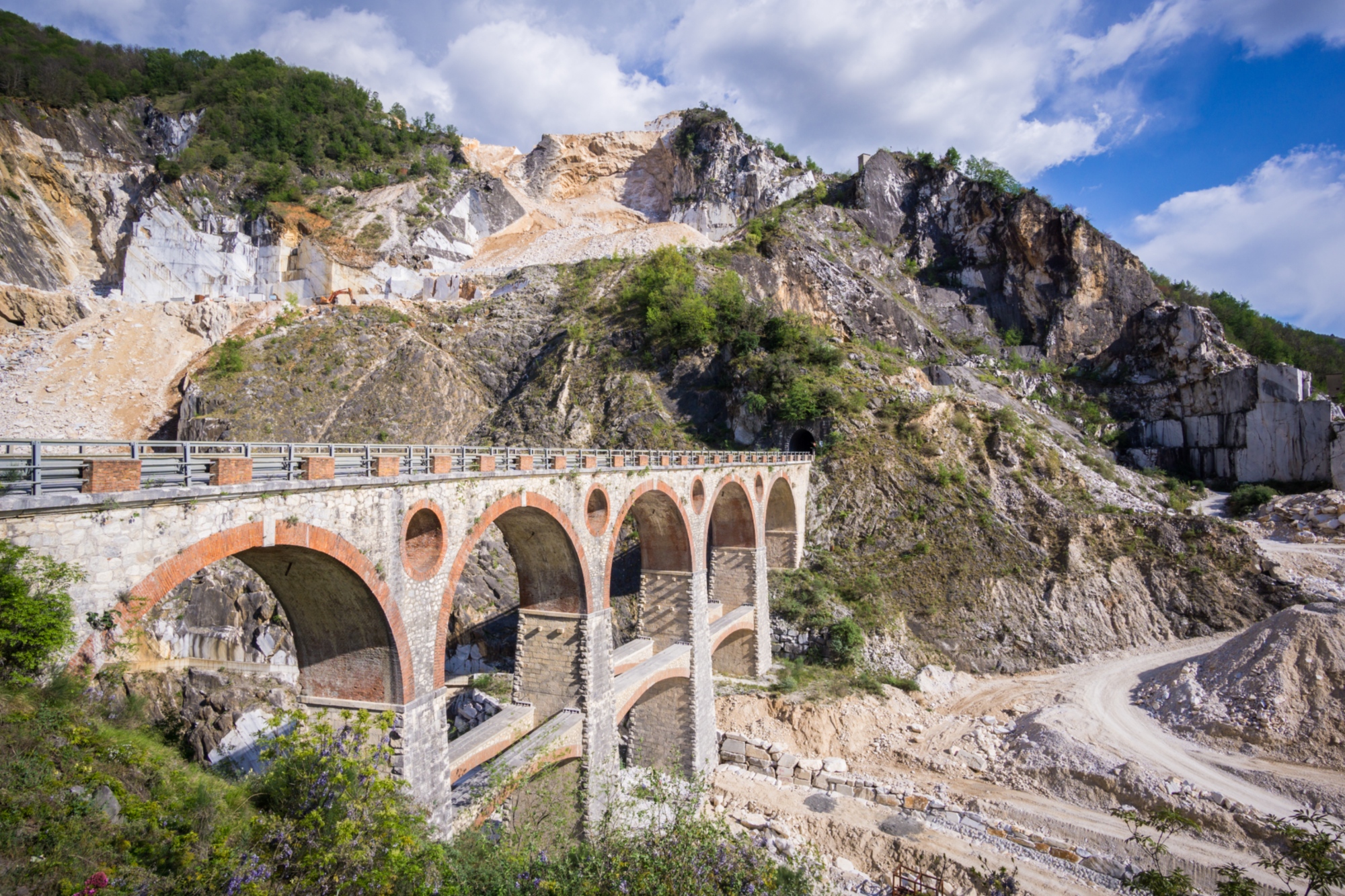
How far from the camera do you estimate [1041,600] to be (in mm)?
32562

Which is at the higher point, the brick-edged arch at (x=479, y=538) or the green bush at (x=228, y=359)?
the green bush at (x=228, y=359)

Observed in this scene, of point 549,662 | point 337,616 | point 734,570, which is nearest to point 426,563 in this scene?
point 337,616

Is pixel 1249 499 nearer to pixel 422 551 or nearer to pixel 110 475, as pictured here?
pixel 422 551

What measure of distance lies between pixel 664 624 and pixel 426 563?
44.0 feet

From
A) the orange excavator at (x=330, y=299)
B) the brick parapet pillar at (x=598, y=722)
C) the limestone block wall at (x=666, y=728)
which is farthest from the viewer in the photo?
the orange excavator at (x=330, y=299)

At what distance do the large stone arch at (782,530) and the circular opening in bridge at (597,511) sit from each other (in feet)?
58.4

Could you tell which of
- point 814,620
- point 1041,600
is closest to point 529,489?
point 814,620

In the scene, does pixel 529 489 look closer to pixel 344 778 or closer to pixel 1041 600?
pixel 344 778

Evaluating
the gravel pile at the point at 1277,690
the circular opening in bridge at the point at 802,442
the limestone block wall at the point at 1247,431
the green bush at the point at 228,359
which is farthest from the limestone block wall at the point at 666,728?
the limestone block wall at the point at 1247,431

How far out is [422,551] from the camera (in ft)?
45.5

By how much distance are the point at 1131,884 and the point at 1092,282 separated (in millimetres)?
60417

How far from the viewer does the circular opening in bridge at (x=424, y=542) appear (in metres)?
13.5

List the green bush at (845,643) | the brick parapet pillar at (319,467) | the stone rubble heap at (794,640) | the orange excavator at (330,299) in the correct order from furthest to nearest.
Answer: the orange excavator at (330,299) → the stone rubble heap at (794,640) → the green bush at (845,643) → the brick parapet pillar at (319,467)

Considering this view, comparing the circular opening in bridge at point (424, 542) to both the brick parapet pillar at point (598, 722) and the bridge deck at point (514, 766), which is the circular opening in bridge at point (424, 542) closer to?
the bridge deck at point (514, 766)
